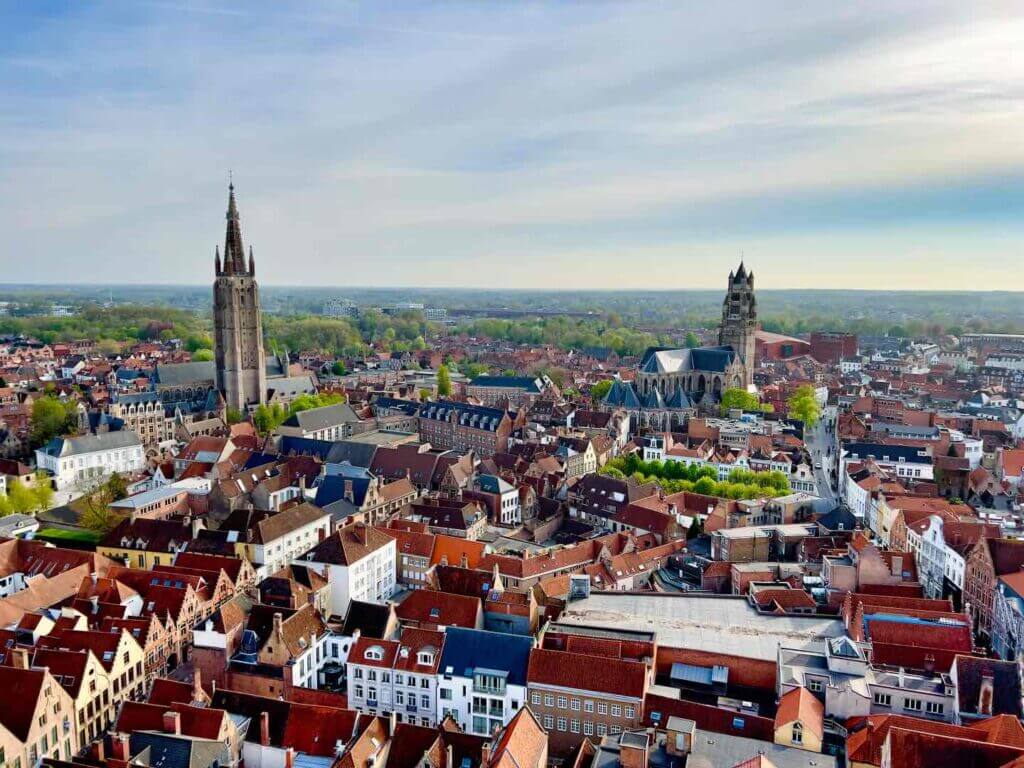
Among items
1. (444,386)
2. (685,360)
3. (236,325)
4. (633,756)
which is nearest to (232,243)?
(236,325)

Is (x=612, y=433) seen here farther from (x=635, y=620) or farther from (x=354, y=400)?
(x=635, y=620)

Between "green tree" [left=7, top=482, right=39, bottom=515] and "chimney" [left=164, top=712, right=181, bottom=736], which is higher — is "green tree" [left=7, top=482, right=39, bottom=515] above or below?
below

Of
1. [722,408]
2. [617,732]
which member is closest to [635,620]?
[617,732]

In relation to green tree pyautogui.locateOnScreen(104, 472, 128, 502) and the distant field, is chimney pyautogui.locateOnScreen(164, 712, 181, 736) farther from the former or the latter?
green tree pyautogui.locateOnScreen(104, 472, 128, 502)

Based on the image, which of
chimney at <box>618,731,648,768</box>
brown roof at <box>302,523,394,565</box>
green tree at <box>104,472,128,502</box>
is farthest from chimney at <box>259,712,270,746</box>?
green tree at <box>104,472,128,502</box>

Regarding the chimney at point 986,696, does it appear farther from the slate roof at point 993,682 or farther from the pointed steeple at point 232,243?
the pointed steeple at point 232,243
